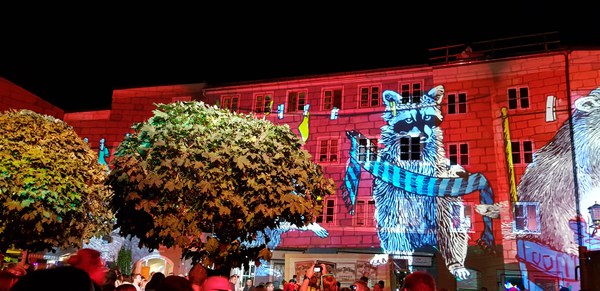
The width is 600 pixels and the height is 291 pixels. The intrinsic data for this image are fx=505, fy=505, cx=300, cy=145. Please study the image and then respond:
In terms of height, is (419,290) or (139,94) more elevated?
(139,94)

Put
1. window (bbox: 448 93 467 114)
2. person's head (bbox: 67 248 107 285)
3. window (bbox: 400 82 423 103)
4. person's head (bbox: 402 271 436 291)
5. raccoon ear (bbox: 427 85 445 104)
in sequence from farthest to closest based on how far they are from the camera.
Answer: window (bbox: 400 82 423 103), raccoon ear (bbox: 427 85 445 104), window (bbox: 448 93 467 114), person's head (bbox: 67 248 107 285), person's head (bbox: 402 271 436 291)

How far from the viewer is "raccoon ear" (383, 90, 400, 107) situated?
23781 mm

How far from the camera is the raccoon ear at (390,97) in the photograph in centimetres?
2378

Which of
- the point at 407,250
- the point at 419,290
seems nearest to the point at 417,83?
the point at 407,250

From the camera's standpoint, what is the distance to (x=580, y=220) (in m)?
19.7

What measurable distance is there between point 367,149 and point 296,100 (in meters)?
4.58

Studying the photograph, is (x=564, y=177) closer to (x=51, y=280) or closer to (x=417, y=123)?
(x=417, y=123)

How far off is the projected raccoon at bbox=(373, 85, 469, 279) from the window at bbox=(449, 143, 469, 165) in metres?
0.33

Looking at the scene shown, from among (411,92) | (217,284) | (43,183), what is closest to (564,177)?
(411,92)

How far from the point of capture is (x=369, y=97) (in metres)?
24.2

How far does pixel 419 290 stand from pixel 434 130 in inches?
757

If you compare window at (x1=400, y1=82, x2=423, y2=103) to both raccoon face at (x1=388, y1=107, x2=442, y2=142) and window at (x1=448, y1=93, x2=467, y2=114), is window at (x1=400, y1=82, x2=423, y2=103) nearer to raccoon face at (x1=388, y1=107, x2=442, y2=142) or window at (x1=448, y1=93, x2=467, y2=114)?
raccoon face at (x1=388, y1=107, x2=442, y2=142)

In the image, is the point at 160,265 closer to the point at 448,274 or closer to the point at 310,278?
the point at 448,274

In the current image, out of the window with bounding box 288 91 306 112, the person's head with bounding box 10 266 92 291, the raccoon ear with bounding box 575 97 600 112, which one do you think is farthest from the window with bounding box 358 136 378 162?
the person's head with bounding box 10 266 92 291
